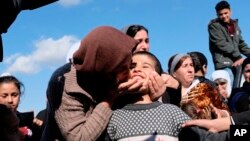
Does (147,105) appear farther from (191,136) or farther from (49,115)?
(49,115)

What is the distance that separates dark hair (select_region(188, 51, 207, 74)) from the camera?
17.7 feet

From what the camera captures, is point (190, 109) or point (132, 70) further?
point (190, 109)

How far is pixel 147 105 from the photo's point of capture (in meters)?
2.61

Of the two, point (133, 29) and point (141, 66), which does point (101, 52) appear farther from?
point (133, 29)

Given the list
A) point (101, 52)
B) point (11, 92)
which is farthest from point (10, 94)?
point (101, 52)

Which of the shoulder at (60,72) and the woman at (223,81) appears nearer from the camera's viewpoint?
the shoulder at (60,72)

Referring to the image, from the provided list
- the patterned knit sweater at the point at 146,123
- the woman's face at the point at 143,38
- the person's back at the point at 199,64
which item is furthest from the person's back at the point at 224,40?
the patterned knit sweater at the point at 146,123

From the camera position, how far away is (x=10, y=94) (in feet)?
15.4

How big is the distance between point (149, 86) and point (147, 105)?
0.10 m

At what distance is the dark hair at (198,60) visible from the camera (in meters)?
5.39

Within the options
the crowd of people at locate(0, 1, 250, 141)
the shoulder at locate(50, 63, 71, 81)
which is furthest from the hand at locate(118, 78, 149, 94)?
the shoulder at locate(50, 63, 71, 81)

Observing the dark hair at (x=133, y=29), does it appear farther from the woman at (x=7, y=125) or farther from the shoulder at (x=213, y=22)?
the shoulder at (x=213, y=22)

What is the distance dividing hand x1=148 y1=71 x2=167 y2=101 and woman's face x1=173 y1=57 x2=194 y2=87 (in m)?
1.75

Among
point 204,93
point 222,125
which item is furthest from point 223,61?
point 222,125
